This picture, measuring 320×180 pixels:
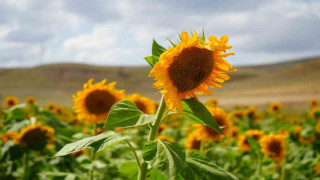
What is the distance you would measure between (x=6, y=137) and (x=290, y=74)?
51.1 metres

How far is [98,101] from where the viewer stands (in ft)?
8.64

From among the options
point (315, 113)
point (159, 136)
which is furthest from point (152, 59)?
point (315, 113)

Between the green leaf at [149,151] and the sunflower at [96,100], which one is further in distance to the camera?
the sunflower at [96,100]

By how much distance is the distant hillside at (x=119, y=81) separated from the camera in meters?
40.3

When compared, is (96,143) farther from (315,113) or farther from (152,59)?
(315,113)

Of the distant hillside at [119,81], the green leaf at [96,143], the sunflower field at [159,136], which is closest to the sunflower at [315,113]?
the sunflower field at [159,136]

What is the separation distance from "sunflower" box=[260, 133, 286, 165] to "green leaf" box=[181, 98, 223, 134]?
84.2 inches

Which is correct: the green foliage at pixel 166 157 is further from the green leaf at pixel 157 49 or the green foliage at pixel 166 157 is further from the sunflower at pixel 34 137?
the sunflower at pixel 34 137

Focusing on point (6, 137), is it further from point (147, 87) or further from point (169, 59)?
point (147, 87)

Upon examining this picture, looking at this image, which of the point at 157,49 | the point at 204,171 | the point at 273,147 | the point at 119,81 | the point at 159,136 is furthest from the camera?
the point at 119,81

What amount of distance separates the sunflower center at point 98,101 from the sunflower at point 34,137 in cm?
64

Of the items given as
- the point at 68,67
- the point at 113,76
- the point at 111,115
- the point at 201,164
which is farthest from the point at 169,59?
the point at 68,67

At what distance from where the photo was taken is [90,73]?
64125mm

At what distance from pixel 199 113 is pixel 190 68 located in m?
0.20
